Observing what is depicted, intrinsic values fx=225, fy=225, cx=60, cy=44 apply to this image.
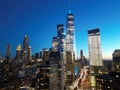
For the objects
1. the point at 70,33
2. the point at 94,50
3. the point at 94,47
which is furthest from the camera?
the point at 70,33

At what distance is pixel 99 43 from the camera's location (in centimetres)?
7188

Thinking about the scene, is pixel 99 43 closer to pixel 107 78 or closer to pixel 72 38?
pixel 72 38

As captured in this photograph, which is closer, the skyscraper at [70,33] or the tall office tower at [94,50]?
the tall office tower at [94,50]

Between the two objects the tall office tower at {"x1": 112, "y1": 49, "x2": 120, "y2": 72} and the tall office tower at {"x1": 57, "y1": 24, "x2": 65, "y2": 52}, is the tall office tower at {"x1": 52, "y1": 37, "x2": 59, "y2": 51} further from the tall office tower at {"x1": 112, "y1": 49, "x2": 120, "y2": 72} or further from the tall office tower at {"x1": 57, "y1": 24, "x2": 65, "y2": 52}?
the tall office tower at {"x1": 112, "y1": 49, "x2": 120, "y2": 72}

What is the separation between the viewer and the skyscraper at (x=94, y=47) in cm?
6599

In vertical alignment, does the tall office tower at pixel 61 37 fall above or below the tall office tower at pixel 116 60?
above

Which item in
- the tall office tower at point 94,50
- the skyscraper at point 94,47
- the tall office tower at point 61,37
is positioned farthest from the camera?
the tall office tower at point 61,37

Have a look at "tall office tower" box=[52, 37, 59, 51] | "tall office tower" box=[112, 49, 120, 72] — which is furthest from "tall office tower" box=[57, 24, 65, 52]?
"tall office tower" box=[112, 49, 120, 72]

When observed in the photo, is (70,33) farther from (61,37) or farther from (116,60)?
(116,60)

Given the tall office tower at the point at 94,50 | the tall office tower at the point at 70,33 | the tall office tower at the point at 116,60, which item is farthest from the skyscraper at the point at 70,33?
the tall office tower at the point at 116,60

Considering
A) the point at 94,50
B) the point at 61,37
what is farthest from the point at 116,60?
the point at 61,37

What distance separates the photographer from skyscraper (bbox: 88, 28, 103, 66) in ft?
217

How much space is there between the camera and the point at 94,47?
7131 centimetres

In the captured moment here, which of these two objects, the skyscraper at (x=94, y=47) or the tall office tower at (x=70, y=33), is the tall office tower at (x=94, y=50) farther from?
the tall office tower at (x=70, y=33)
